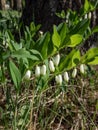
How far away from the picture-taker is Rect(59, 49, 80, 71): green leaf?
3.59ft

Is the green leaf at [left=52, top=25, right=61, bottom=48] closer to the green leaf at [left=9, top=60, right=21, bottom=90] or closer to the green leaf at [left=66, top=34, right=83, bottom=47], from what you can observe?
the green leaf at [left=66, top=34, right=83, bottom=47]

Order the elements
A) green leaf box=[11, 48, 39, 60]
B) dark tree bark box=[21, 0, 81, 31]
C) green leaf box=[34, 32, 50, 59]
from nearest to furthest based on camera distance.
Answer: green leaf box=[11, 48, 39, 60] → green leaf box=[34, 32, 50, 59] → dark tree bark box=[21, 0, 81, 31]

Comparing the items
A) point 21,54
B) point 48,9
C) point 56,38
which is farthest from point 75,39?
point 48,9

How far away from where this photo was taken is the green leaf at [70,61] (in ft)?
3.59

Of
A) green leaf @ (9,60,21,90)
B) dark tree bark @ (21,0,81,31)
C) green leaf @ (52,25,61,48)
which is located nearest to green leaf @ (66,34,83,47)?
green leaf @ (52,25,61,48)

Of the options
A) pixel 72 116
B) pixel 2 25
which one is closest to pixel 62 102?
pixel 72 116

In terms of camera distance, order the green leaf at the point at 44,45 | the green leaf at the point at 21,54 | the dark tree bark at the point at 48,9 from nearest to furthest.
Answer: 1. the green leaf at the point at 21,54
2. the green leaf at the point at 44,45
3. the dark tree bark at the point at 48,9

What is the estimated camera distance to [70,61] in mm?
1113

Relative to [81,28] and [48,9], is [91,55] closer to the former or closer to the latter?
[81,28]

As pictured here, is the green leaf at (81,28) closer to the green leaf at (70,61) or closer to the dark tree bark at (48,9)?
the green leaf at (70,61)

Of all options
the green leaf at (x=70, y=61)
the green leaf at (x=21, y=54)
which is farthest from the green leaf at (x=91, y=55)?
the green leaf at (x=21, y=54)

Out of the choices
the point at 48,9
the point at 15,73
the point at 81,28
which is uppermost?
the point at 48,9

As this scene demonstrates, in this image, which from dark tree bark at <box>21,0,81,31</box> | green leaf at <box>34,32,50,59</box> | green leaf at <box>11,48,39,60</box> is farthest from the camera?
dark tree bark at <box>21,0,81,31</box>

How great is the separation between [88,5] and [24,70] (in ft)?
2.06
